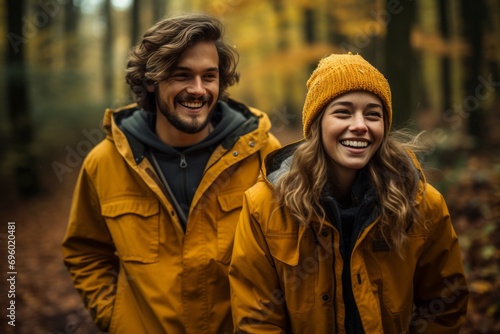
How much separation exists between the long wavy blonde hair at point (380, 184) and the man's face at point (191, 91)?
31.5 inches

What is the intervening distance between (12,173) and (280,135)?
11.0m

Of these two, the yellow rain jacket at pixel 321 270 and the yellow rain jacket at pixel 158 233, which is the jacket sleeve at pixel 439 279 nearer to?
the yellow rain jacket at pixel 321 270

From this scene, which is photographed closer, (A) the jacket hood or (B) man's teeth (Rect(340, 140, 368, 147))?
(B) man's teeth (Rect(340, 140, 368, 147))

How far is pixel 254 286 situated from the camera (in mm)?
2609

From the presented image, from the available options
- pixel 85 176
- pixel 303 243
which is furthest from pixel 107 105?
pixel 303 243

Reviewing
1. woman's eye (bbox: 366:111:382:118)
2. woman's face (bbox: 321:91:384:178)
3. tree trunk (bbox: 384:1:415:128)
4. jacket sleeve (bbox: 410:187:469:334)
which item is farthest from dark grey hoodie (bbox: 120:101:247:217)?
tree trunk (bbox: 384:1:415:128)

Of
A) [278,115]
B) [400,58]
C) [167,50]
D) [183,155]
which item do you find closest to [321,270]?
[183,155]

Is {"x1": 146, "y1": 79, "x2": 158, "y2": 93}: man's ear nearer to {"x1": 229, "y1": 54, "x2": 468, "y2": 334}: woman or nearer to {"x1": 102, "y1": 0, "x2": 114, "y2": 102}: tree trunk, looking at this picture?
{"x1": 229, "y1": 54, "x2": 468, "y2": 334}: woman

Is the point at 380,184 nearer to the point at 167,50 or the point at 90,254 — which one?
the point at 167,50

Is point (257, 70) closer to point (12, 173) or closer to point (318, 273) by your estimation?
point (12, 173)

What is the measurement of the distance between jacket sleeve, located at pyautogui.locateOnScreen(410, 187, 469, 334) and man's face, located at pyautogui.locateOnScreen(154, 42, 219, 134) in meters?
1.59

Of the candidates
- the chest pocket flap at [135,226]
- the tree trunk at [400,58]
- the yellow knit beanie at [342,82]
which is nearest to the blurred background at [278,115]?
the tree trunk at [400,58]

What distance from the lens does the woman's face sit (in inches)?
98.3

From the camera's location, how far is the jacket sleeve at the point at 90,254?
323 centimetres
